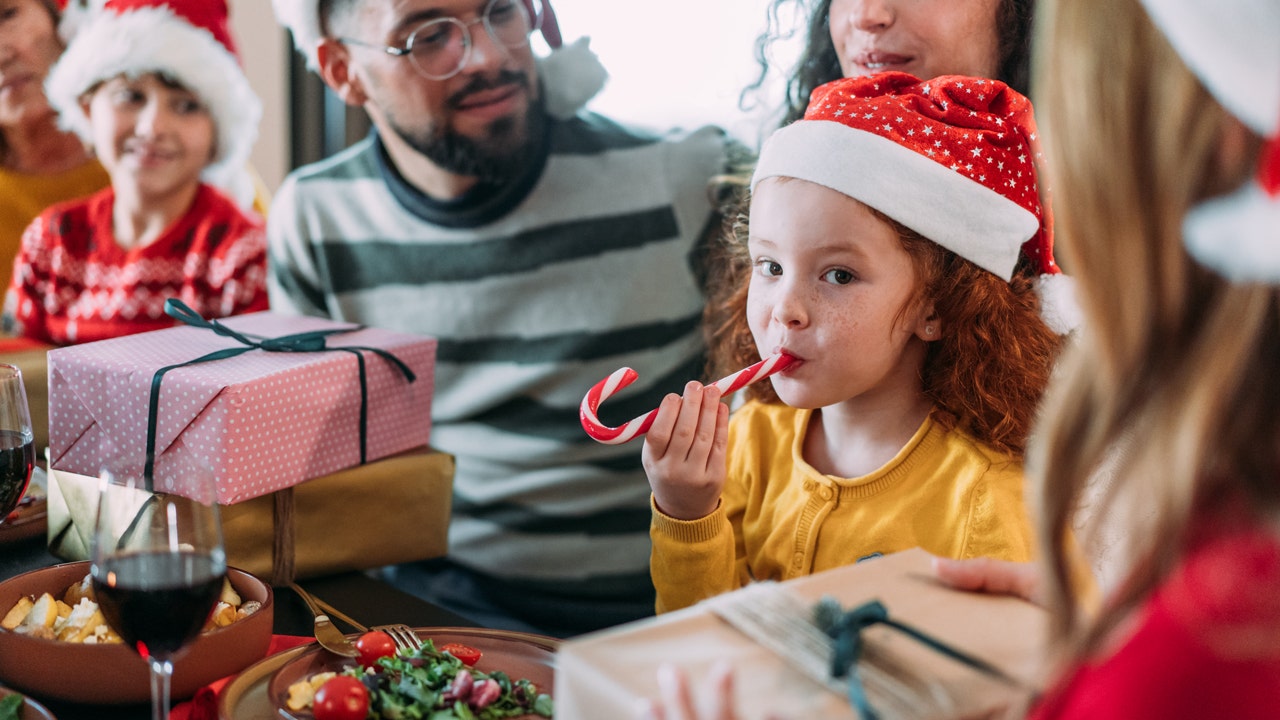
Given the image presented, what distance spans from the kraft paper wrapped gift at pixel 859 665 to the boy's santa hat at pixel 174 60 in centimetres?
156

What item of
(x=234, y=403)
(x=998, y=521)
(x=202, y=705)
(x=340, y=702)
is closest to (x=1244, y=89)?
(x=998, y=521)

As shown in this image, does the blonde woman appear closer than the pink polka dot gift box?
Yes

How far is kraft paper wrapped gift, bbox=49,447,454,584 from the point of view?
3.99 feet

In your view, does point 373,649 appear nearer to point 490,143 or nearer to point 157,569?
point 157,569

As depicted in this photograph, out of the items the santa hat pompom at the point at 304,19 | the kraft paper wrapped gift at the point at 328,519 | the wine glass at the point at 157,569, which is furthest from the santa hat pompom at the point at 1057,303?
the santa hat pompom at the point at 304,19

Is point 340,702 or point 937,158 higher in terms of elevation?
point 937,158

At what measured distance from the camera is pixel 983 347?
112 cm

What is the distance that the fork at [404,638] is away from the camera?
0.96 meters

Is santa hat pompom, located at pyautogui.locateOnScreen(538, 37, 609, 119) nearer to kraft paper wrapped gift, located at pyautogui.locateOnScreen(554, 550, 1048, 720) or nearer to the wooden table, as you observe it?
the wooden table

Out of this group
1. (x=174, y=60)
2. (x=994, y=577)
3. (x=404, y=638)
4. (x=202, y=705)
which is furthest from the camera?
(x=174, y=60)

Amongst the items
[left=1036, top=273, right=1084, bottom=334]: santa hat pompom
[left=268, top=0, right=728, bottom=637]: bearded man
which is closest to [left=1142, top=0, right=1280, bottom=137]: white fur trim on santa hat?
[left=1036, top=273, right=1084, bottom=334]: santa hat pompom

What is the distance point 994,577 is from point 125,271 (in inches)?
67.1

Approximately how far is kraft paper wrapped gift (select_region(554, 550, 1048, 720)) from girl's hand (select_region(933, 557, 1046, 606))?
1cm

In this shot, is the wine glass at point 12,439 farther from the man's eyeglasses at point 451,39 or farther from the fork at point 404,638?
the man's eyeglasses at point 451,39
